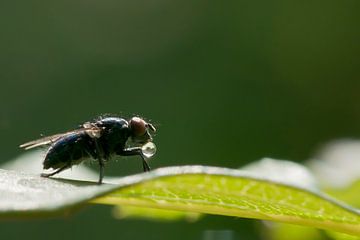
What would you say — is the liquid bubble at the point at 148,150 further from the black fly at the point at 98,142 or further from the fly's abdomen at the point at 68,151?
the fly's abdomen at the point at 68,151

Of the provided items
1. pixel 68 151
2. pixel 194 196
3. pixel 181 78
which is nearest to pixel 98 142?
pixel 68 151

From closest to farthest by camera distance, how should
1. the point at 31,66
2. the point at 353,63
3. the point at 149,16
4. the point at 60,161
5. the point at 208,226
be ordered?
1. the point at 60,161
2. the point at 208,226
3. the point at 353,63
4. the point at 31,66
5. the point at 149,16

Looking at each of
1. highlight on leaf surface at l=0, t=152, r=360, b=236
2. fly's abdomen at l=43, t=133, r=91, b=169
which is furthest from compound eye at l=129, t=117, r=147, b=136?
highlight on leaf surface at l=0, t=152, r=360, b=236

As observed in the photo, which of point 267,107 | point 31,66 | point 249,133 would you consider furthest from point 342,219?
point 31,66

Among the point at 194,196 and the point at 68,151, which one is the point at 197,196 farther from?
the point at 68,151

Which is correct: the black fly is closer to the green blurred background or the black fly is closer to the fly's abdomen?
the fly's abdomen

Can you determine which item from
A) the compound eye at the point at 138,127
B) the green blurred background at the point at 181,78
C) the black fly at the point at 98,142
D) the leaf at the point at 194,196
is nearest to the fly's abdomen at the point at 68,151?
the black fly at the point at 98,142

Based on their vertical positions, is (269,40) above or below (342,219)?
above

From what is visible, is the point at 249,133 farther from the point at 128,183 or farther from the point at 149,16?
the point at 128,183
